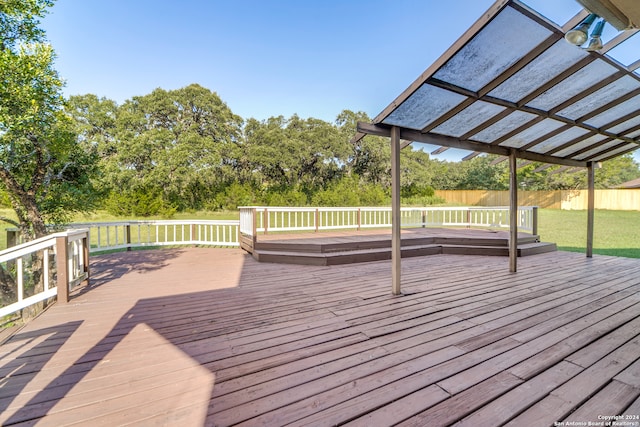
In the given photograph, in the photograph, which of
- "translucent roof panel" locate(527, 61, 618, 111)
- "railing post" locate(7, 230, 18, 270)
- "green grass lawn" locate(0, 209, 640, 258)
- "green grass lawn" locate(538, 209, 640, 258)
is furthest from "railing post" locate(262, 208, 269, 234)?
"green grass lawn" locate(538, 209, 640, 258)

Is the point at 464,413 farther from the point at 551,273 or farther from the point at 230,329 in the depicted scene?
the point at 551,273

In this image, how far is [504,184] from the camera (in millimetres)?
26266

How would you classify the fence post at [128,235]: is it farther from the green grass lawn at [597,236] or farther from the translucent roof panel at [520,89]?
the translucent roof panel at [520,89]

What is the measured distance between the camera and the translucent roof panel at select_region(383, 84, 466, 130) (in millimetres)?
3150

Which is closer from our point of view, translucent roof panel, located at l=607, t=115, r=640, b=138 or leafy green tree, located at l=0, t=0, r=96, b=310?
leafy green tree, located at l=0, t=0, r=96, b=310

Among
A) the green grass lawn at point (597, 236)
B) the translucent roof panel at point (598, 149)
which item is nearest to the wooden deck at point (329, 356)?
the translucent roof panel at point (598, 149)

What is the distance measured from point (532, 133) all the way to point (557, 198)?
73.8ft

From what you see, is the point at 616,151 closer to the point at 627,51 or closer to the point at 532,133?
the point at 532,133

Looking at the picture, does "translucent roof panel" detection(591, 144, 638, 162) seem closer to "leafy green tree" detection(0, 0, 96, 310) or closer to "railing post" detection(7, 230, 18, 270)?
"leafy green tree" detection(0, 0, 96, 310)

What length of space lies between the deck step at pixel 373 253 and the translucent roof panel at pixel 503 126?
275 centimetres

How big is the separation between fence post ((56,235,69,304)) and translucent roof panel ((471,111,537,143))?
544 cm

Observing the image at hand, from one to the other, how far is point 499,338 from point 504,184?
28400 millimetres

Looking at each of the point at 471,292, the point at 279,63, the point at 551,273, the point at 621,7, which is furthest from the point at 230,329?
the point at 279,63

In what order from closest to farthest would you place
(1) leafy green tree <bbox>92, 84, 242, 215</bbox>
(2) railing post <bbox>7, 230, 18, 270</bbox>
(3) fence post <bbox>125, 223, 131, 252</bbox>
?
(2) railing post <bbox>7, 230, 18, 270</bbox>, (3) fence post <bbox>125, 223, 131, 252</bbox>, (1) leafy green tree <bbox>92, 84, 242, 215</bbox>
